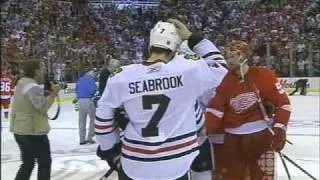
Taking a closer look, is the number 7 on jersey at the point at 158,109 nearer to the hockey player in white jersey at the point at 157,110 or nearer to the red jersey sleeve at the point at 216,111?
the hockey player in white jersey at the point at 157,110

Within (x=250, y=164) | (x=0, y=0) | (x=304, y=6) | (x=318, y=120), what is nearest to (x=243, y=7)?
(x=304, y=6)

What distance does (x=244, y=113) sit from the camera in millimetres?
3508

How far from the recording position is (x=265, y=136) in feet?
11.7

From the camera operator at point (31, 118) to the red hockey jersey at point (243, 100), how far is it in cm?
128

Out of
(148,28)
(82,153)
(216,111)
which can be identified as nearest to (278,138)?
(216,111)

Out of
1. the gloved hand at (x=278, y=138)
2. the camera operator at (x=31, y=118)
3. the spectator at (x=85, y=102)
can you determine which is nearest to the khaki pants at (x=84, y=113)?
the spectator at (x=85, y=102)

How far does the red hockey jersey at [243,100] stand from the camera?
3.47 meters

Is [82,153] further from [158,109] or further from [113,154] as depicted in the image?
[158,109]

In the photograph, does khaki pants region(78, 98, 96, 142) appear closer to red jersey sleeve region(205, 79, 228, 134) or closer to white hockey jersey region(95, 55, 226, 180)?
red jersey sleeve region(205, 79, 228, 134)

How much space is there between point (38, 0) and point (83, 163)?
12.9 meters

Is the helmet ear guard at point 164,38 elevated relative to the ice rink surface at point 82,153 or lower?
elevated

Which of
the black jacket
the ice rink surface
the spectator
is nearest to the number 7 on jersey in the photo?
the ice rink surface

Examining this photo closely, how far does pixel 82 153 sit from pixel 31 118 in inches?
125

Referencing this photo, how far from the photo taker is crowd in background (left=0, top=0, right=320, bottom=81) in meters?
16.5
